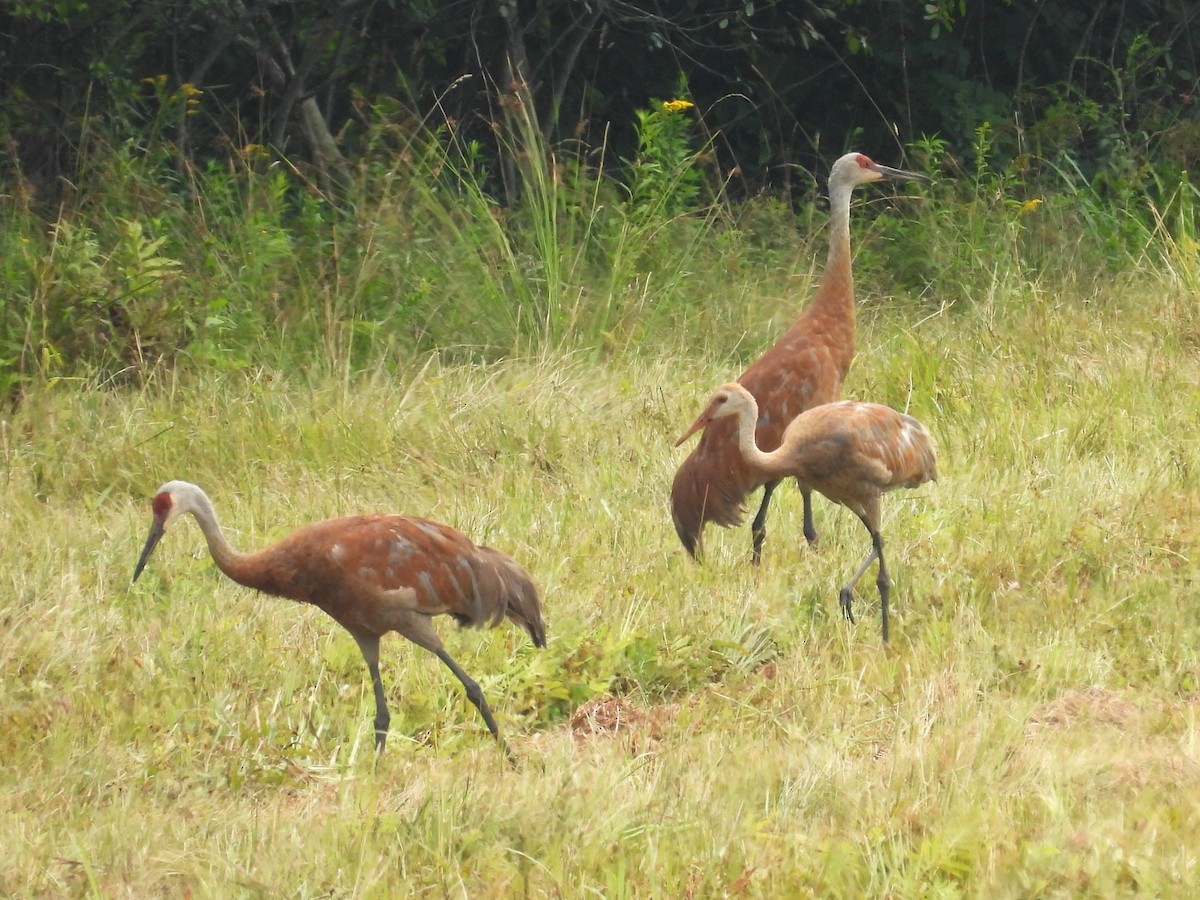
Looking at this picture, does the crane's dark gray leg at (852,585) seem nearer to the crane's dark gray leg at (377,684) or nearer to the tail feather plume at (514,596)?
the tail feather plume at (514,596)

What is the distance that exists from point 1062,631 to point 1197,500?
1189 millimetres

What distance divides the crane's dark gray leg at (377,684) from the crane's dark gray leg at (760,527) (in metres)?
1.65

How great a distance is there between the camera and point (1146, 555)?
18.6 feet

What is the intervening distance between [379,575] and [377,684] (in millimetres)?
329

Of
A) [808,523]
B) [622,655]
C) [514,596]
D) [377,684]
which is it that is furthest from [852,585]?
[377,684]

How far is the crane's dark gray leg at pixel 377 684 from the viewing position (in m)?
4.73

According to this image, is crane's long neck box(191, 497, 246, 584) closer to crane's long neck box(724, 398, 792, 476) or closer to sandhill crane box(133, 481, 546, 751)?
sandhill crane box(133, 481, 546, 751)

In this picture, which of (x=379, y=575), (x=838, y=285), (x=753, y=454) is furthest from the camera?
(x=838, y=285)

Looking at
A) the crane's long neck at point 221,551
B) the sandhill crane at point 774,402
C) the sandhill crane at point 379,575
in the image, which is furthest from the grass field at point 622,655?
the crane's long neck at point 221,551

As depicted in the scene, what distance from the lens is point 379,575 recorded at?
185 inches

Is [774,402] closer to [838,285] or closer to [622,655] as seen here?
[838,285]

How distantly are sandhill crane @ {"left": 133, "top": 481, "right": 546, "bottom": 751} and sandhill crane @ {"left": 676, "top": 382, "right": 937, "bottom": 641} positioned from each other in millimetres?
921

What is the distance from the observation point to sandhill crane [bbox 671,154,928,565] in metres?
6.07

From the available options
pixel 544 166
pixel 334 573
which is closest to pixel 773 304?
pixel 544 166
